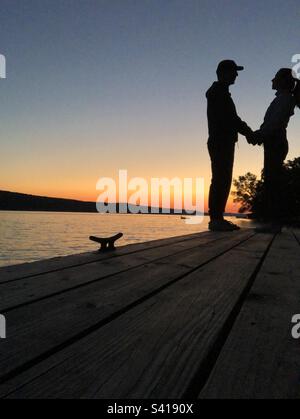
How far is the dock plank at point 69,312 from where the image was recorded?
41.8 inches

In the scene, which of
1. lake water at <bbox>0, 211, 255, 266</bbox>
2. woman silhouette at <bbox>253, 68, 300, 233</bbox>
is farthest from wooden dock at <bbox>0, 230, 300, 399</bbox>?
lake water at <bbox>0, 211, 255, 266</bbox>

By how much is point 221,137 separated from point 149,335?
6169 millimetres

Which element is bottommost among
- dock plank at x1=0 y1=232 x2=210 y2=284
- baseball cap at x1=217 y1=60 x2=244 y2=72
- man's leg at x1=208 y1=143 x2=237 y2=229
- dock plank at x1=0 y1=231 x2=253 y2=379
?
dock plank at x1=0 y1=232 x2=210 y2=284

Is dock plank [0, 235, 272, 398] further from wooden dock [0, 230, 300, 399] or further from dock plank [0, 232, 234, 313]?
dock plank [0, 232, 234, 313]

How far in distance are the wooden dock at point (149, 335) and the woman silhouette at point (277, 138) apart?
458 centimetres

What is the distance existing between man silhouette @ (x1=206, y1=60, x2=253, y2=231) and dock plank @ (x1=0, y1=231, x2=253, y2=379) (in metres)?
4.82

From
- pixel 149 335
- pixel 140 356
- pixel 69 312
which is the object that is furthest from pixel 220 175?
pixel 140 356

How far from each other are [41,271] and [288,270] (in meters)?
1.75

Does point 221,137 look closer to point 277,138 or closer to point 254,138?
point 254,138

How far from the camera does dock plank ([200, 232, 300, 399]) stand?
0.84 metres

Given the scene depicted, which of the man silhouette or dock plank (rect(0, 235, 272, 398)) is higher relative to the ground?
the man silhouette

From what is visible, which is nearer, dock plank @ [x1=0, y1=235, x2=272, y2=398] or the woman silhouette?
dock plank @ [x1=0, y1=235, x2=272, y2=398]

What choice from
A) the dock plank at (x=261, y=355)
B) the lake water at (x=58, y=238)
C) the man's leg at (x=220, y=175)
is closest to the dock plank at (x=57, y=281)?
the dock plank at (x=261, y=355)

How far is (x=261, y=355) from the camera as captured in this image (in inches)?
40.9
